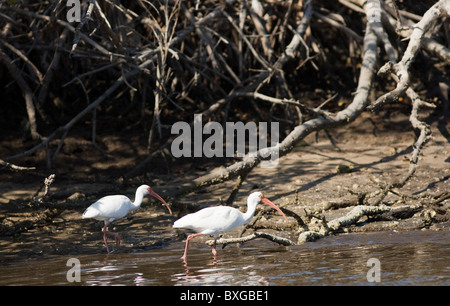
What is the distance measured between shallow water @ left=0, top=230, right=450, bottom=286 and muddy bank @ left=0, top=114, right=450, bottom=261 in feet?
1.02

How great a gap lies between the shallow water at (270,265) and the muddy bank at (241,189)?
12.2 inches

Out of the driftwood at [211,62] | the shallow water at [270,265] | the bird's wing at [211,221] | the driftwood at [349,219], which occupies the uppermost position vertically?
the driftwood at [211,62]

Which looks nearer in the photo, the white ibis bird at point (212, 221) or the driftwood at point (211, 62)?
the white ibis bird at point (212, 221)

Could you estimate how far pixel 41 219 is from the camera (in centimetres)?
735

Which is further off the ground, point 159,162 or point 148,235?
point 159,162

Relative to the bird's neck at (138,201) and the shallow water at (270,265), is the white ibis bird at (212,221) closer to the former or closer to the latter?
the shallow water at (270,265)

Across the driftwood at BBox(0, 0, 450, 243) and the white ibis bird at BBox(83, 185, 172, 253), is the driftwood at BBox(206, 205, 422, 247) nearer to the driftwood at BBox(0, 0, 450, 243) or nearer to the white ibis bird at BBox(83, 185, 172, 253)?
the driftwood at BBox(0, 0, 450, 243)

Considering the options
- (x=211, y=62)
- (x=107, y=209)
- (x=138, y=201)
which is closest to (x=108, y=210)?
(x=107, y=209)

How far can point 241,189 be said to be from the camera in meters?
8.53

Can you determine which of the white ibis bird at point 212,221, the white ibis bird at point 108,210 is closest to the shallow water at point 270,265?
the white ibis bird at point 212,221

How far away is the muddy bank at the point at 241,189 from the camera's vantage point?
23.8 feet
